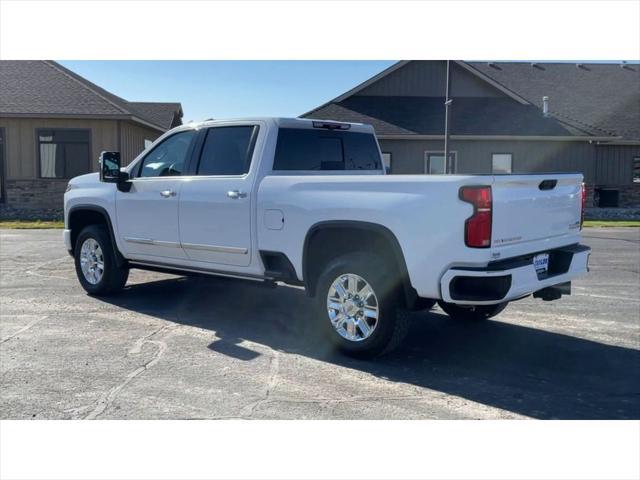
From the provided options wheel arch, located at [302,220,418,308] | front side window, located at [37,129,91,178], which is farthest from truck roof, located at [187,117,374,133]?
front side window, located at [37,129,91,178]

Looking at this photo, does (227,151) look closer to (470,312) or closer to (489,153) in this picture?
(470,312)

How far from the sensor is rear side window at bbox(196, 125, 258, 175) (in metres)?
6.62

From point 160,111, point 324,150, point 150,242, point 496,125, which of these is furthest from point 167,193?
point 160,111

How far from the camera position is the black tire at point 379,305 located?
5332mm

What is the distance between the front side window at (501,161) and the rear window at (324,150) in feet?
60.3

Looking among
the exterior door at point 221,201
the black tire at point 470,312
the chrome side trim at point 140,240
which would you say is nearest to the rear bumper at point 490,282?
the black tire at point 470,312

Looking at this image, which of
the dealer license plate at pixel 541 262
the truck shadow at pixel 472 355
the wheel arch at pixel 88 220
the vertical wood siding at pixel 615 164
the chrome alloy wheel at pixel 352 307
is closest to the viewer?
the truck shadow at pixel 472 355

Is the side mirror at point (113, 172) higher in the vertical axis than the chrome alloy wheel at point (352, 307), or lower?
higher

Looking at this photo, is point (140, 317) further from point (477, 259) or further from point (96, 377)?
point (477, 259)

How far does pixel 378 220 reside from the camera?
525cm

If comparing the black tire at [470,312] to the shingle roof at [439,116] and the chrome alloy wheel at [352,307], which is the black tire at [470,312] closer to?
the chrome alloy wheel at [352,307]

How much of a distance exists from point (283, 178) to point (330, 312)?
1.34m

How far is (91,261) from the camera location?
8.20 m

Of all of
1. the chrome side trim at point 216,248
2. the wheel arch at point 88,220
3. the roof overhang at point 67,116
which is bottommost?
the chrome side trim at point 216,248
